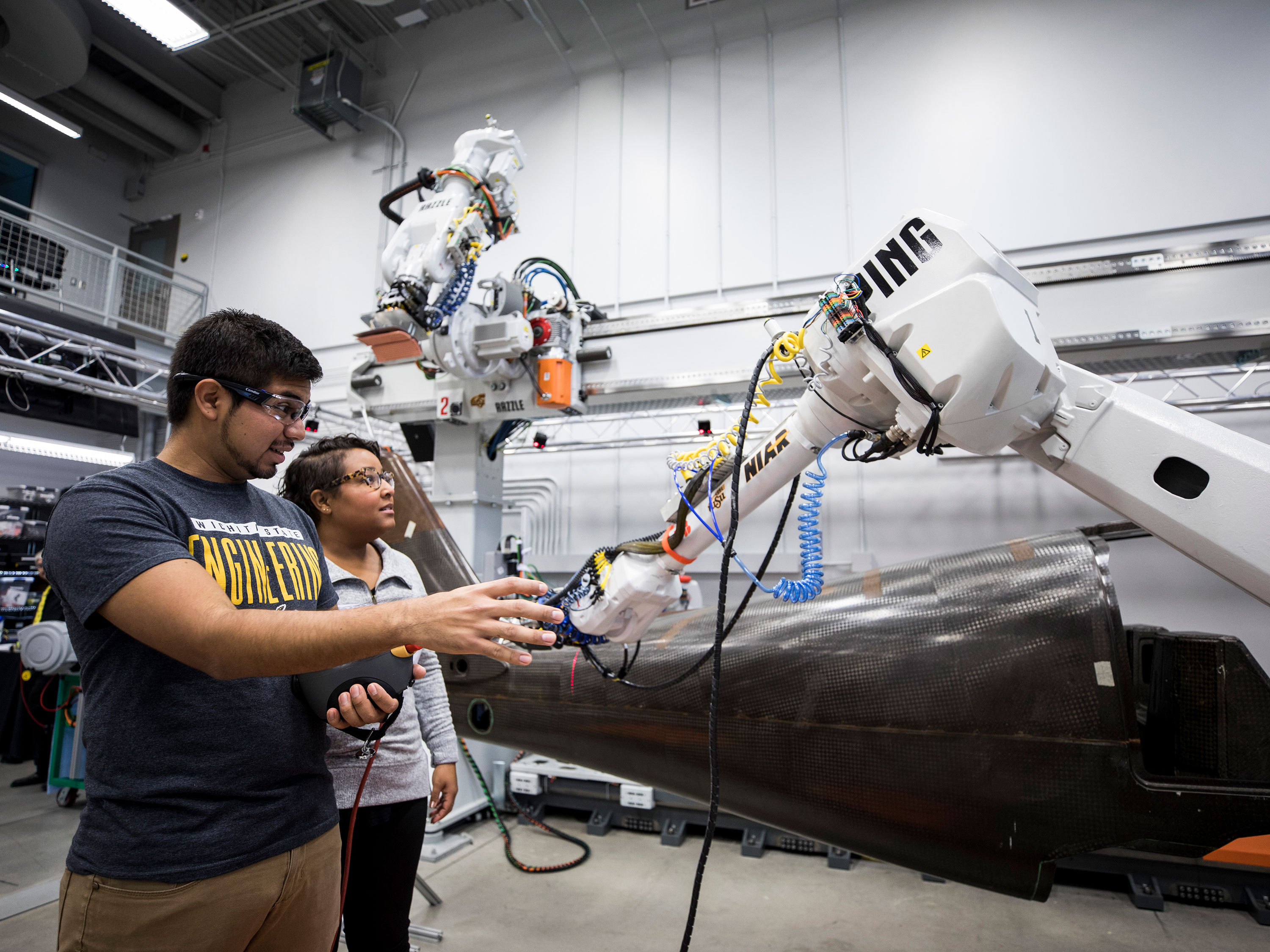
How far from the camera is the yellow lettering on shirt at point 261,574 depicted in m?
1.13

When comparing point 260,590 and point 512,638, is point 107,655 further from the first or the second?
point 512,638

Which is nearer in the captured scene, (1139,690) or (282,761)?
(282,761)

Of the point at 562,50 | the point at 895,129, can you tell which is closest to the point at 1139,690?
the point at 895,129

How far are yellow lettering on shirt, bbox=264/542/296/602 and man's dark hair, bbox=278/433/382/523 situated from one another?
663 mm

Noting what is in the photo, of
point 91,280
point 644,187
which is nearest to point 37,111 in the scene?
point 91,280

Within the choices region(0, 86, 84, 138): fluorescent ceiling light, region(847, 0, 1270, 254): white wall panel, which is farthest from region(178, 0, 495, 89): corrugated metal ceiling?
region(847, 0, 1270, 254): white wall panel

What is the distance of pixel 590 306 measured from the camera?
336 centimetres

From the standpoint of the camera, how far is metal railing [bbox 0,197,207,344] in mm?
6055

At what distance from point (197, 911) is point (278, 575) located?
1.66 ft

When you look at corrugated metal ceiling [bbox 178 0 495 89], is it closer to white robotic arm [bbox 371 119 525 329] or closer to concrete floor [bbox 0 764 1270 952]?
white robotic arm [bbox 371 119 525 329]

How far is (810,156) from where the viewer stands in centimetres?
499

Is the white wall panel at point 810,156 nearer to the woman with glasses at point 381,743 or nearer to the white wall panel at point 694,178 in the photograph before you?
the white wall panel at point 694,178

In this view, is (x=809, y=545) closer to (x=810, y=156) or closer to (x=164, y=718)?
(x=164, y=718)

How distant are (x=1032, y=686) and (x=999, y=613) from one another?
0.18 meters
